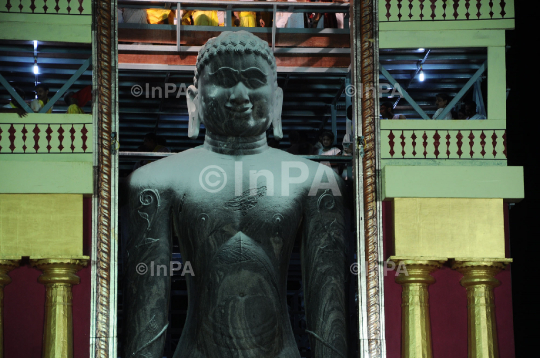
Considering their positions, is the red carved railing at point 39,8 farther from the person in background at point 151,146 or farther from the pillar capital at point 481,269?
the pillar capital at point 481,269

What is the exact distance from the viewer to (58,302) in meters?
8.21

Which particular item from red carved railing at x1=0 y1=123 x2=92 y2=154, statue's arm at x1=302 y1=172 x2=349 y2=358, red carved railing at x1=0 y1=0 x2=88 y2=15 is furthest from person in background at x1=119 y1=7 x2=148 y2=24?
statue's arm at x1=302 y1=172 x2=349 y2=358

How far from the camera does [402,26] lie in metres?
8.98

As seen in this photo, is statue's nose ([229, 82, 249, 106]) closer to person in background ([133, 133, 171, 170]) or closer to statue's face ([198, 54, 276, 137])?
statue's face ([198, 54, 276, 137])

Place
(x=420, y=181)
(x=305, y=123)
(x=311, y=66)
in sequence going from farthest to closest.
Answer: (x=305, y=123), (x=311, y=66), (x=420, y=181)

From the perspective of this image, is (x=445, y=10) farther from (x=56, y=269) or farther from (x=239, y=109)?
(x=56, y=269)

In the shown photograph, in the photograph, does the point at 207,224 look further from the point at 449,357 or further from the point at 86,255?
the point at 449,357

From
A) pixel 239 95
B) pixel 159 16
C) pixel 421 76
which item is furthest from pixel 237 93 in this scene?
pixel 159 16

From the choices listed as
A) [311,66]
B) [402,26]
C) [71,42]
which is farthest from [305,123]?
[71,42]

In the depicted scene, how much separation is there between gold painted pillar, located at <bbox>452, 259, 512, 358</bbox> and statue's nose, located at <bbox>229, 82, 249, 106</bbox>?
211 cm

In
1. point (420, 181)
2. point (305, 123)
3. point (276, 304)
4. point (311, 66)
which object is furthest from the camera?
point (305, 123)

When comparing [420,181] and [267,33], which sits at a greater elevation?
[267,33]

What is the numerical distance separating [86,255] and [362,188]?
2254 mm

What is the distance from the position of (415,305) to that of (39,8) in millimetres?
3866
